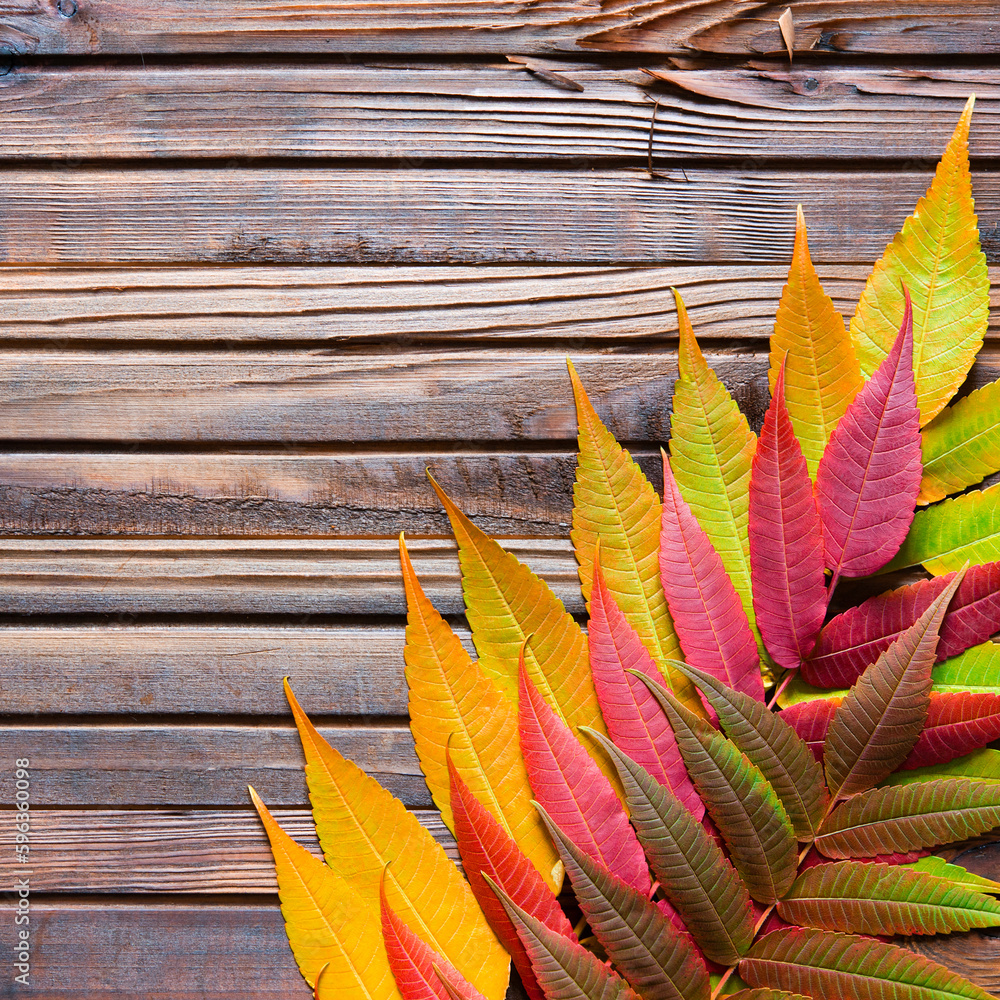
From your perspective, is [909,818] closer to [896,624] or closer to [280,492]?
[896,624]

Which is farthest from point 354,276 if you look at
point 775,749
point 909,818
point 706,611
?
point 909,818

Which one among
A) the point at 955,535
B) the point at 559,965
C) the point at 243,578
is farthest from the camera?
the point at 243,578

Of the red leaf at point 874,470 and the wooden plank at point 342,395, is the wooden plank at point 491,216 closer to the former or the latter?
the wooden plank at point 342,395

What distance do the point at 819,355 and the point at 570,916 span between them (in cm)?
57

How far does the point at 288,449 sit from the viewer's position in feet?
2.41

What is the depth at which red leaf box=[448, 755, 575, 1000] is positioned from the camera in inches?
22.4

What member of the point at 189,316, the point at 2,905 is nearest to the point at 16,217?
the point at 189,316

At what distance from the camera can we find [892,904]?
0.55 metres

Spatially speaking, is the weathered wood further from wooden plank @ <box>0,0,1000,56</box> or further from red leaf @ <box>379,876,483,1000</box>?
wooden plank @ <box>0,0,1000,56</box>

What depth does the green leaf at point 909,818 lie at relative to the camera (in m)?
0.56

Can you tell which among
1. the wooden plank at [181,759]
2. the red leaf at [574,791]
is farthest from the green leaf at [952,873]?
the wooden plank at [181,759]

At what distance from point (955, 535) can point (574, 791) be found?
0.41m

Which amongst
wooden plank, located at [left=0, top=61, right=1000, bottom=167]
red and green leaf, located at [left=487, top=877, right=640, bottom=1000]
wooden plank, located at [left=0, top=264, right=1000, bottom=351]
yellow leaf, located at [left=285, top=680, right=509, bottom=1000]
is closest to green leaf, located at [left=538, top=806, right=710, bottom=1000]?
red and green leaf, located at [left=487, top=877, right=640, bottom=1000]

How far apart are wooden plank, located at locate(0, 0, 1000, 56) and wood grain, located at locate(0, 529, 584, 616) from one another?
52cm
